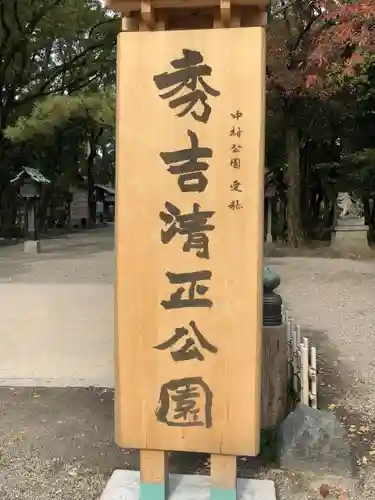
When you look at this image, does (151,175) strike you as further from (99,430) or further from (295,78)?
(295,78)

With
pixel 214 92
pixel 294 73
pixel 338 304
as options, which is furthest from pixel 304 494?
pixel 294 73

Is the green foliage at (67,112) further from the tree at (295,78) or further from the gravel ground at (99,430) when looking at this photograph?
the gravel ground at (99,430)

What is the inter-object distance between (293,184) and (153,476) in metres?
15.9

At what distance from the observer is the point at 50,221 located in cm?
3309

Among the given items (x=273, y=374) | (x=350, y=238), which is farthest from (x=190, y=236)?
(x=350, y=238)

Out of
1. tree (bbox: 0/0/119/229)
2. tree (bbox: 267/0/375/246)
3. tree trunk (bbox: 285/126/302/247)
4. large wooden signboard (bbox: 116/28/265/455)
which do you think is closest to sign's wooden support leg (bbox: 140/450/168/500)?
large wooden signboard (bbox: 116/28/265/455)

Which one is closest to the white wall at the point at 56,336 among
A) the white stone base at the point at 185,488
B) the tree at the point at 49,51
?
the white stone base at the point at 185,488

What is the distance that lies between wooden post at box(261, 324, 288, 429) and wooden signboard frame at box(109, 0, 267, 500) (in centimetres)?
102

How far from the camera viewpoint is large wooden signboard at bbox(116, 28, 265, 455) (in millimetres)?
2543

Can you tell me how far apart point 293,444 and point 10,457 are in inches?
68.3

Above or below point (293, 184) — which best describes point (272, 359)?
below

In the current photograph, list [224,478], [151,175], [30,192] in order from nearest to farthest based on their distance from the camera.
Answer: [151,175]
[224,478]
[30,192]

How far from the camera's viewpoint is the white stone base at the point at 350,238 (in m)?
17.1

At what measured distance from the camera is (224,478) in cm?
271
